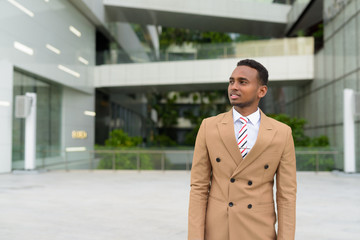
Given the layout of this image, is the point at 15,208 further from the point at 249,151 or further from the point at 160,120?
the point at 160,120

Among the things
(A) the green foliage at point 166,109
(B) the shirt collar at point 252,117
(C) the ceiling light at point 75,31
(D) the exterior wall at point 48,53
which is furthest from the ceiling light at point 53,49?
(B) the shirt collar at point 252,117

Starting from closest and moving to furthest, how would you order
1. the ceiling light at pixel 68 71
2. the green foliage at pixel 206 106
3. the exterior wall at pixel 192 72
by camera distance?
the ceiling light at pixel 68 71
the exterior wall at pixel 192 72
the green foliage at pixel 206 106

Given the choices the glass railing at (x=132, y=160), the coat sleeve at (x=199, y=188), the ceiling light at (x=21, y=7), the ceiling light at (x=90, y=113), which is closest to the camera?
the coat sleeve at (x=199, y=188)

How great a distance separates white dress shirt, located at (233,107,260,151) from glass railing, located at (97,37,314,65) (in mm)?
18894

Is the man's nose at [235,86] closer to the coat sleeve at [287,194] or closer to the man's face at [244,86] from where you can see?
the man's face at [244,86]

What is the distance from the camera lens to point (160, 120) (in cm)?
3844

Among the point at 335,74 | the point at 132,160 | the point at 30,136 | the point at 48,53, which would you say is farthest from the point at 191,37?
the point at 30,136

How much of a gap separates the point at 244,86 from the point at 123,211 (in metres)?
5.57

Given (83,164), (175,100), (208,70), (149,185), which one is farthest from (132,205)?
(175,100)

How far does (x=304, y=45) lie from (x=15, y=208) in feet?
57.5

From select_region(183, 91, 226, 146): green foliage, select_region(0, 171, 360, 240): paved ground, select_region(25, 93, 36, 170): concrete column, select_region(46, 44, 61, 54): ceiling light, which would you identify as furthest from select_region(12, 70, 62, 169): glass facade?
select_region(183, 91, 226, 146): green foliage

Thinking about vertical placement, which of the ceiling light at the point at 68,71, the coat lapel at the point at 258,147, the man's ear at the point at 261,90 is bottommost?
the coat lapel at the point at 258,147

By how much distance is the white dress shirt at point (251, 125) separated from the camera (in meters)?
2.04

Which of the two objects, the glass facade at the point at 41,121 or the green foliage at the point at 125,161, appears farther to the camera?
the glass facade at the point at 41,121
